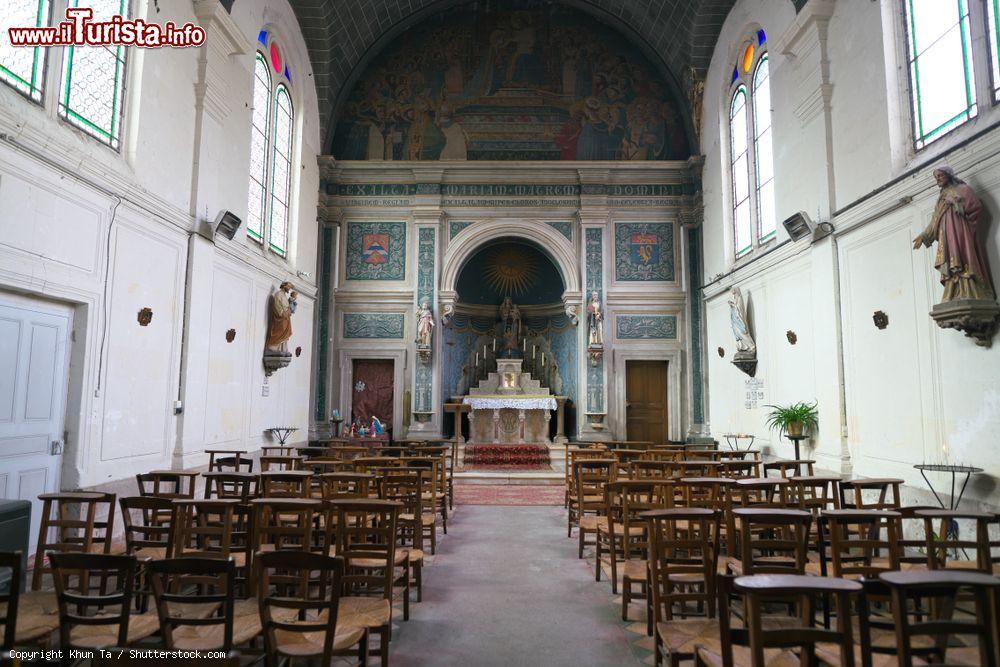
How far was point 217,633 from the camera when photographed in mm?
3217

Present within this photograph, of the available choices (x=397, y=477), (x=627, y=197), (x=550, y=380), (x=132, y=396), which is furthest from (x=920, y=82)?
(x=550, y=380)

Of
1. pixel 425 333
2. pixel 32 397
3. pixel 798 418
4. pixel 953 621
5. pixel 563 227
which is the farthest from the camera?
pixel 563 227

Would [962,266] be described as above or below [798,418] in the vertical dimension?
above

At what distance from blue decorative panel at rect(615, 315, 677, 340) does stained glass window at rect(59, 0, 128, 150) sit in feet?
37.9

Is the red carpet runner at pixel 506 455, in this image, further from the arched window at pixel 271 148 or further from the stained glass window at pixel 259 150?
the stained glass window at pixel 259 150

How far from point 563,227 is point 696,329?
4.25 m

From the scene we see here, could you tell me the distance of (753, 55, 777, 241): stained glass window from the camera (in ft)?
37.7

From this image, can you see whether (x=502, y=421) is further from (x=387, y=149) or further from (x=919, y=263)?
(x=919, y=263)

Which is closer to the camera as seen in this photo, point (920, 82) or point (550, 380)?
point (920, 82)

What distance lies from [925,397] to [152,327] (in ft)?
30.3

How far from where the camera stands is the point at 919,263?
694 centimetres

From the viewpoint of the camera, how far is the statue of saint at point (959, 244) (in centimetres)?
576

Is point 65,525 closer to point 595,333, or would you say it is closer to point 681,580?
point 681,580

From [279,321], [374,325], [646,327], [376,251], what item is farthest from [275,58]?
[646,327]
